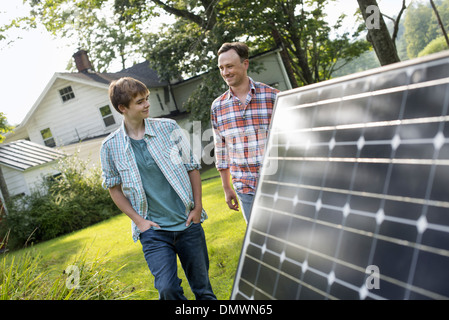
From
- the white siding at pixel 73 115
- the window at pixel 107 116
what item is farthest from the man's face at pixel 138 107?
the window at pixel 107 116

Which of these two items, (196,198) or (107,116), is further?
(107,116)

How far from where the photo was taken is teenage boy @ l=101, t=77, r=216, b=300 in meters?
3.29

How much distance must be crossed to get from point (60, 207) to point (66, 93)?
A: 47.3 feet

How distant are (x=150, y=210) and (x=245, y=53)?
1962 mm

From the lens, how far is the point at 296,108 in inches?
67.1

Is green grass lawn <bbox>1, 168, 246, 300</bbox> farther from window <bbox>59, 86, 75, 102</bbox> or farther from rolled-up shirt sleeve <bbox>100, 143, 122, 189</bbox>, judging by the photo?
window <bbox>59, 86, 75, 102</bbox>

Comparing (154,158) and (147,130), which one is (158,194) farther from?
(147,130)

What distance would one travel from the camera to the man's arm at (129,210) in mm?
3248

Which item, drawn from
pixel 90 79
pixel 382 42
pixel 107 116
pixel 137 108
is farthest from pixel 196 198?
pixel 90 79

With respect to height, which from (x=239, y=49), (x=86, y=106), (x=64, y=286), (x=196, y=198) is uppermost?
(x=86, y=106)

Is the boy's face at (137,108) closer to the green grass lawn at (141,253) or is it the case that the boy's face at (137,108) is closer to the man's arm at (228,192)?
the man's arm at (228,192)

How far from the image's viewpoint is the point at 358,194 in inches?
50.9
